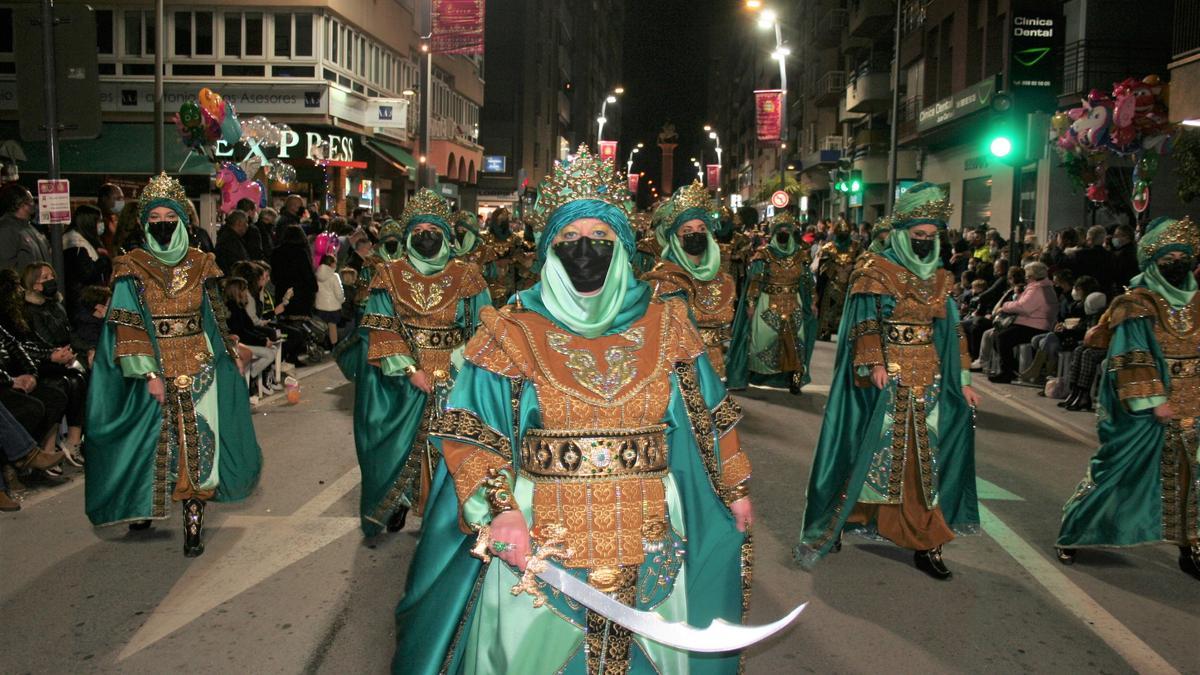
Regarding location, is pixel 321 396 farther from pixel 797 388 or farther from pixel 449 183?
pixel 449 183

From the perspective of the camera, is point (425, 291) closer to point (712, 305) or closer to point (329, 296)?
point (712, 305)

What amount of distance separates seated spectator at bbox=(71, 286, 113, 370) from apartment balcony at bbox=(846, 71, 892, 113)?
36.1m

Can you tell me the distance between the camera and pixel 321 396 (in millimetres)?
13086

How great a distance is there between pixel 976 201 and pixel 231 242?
23.1m

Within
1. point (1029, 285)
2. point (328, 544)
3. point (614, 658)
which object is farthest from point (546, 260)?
point (1029, 285)

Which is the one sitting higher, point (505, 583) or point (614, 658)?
point (505, 583)

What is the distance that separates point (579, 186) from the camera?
3.72m

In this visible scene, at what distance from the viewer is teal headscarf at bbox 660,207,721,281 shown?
995 cm

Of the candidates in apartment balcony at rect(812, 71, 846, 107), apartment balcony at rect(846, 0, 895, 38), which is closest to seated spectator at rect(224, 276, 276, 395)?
apartment balcony at rect(846, 0, 895, 38)

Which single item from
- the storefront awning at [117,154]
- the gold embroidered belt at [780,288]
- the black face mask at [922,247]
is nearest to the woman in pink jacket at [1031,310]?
the gold embroidered belt at [780,288]

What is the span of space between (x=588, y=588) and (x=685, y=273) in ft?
22.0

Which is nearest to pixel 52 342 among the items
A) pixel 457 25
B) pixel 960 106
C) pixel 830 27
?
pixel 457 25

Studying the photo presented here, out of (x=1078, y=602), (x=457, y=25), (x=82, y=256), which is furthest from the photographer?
(x=457, y=25)

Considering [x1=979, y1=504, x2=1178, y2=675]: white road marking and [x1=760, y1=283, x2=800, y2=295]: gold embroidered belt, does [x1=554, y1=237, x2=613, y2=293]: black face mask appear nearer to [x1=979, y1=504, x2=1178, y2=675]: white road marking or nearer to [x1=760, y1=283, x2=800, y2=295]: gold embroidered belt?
[x1=979, y1=504, x2=1178, y2=675]: white road marking
